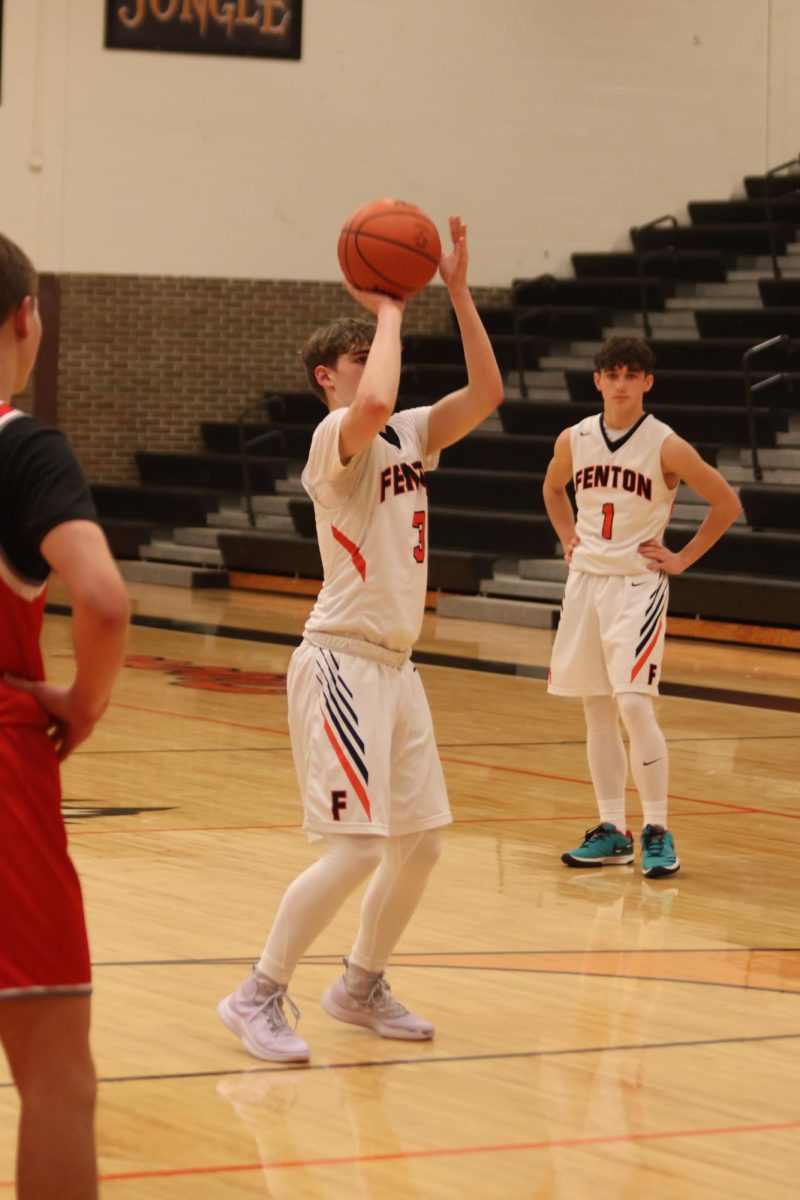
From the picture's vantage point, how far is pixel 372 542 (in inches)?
151

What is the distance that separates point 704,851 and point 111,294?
11288mm

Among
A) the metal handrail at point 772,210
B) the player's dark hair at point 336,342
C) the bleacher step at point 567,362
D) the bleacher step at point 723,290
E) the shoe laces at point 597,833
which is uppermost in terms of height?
the metal handrail at point 772,210

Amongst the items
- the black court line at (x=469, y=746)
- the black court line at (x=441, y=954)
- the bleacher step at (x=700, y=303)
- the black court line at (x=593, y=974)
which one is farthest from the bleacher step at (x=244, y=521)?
the black court line at (x=593, y=974)

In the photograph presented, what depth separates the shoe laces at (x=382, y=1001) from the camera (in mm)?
3930

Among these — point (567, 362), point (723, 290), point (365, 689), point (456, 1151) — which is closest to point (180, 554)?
point (567, 362)

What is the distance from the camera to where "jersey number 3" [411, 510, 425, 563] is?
389cm

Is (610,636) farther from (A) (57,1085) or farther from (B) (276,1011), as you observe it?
(A) (57,1085)

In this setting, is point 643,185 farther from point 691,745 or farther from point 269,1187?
point 269,1187

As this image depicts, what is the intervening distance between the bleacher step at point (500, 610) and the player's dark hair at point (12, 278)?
10153 mm

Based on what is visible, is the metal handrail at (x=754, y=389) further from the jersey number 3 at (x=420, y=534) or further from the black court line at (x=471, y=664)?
the jersey number 3 at (x=420, y=534)


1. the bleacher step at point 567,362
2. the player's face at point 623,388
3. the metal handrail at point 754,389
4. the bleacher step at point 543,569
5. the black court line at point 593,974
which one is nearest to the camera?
the black court line at point 593,974

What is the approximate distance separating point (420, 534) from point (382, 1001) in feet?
3.14

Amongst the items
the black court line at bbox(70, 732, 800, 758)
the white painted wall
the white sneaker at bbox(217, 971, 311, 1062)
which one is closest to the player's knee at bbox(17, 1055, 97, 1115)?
the white sneaker at bbox(217, 971, 311, 1062)

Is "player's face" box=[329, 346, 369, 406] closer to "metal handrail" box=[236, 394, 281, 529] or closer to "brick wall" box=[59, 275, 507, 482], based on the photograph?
"metal handrail" box=[236, 394, 281, 529]
